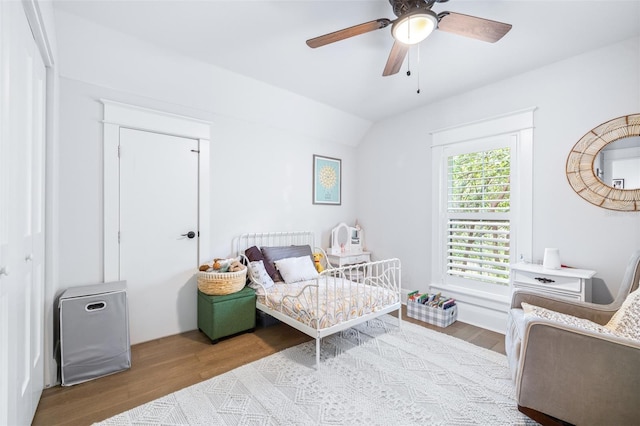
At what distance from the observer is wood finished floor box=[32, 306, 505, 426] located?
182 cm

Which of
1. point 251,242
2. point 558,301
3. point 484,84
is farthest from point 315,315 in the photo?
point 484,84

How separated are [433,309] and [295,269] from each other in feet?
5.28

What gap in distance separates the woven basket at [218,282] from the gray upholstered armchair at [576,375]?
7.58 ft

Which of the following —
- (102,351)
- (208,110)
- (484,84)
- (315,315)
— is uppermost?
(484,84)

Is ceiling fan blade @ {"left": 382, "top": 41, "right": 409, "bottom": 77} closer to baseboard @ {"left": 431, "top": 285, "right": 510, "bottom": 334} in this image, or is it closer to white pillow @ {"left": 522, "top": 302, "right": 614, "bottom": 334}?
white pillow @ {"left": 522, "top": 302, "right": 614, "bottom": 334}

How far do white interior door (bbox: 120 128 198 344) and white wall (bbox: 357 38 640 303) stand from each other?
9.04 ft

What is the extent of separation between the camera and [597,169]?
2463 mm

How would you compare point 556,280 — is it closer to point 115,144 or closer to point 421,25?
point 421,25

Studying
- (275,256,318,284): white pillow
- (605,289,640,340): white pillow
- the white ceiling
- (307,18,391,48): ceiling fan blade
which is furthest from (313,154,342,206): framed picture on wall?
(605,289,640,340): white pillow

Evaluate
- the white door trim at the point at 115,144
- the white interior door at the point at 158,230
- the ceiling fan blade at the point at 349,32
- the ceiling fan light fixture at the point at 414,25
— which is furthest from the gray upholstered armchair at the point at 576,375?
the white door trim at the point at 115,144

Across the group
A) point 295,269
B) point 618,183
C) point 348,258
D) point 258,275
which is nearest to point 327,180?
point 348,258

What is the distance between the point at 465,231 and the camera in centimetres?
331

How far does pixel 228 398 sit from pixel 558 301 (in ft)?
7.89

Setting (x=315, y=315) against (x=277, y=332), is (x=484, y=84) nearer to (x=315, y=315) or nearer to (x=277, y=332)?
(x=315, y=315)
